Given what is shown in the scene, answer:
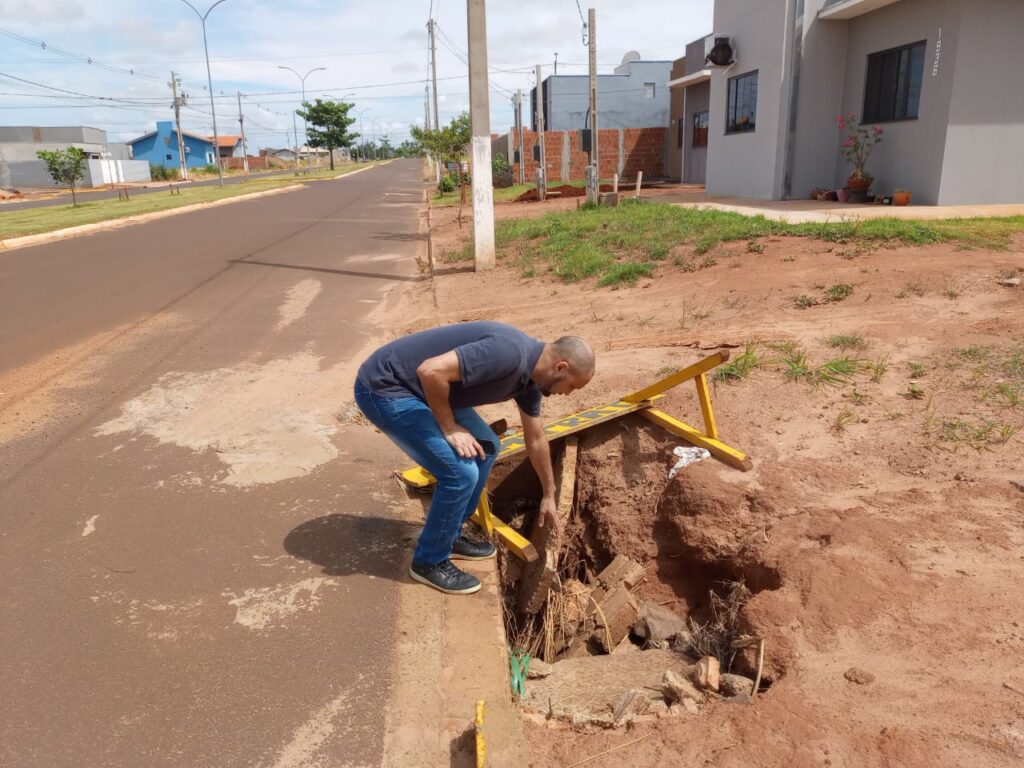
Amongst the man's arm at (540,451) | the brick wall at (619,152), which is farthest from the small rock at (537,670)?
the brick wall at (619,152)

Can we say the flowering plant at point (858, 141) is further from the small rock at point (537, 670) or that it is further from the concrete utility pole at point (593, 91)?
the small rock at point (537, 670)

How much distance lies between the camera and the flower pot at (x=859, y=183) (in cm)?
1366

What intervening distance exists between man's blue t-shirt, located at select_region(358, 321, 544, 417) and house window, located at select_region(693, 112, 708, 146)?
23517mm

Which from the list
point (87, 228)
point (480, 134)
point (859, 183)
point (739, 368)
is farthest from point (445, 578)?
point (87, 228)

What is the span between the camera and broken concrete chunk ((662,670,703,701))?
123 inches

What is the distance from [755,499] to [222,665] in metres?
2.82

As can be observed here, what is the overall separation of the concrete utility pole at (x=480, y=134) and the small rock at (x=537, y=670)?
870 cm

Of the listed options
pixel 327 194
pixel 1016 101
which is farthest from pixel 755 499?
pixel 327 194

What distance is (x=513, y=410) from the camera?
5777mm

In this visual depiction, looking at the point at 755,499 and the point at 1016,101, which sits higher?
the point at 1016,101

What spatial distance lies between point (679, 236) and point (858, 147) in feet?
18.9

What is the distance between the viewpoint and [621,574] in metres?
4.34

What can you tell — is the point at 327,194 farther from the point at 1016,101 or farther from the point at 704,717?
the point at 704,717

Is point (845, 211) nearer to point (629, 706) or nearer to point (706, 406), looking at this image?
point (706, 406)
